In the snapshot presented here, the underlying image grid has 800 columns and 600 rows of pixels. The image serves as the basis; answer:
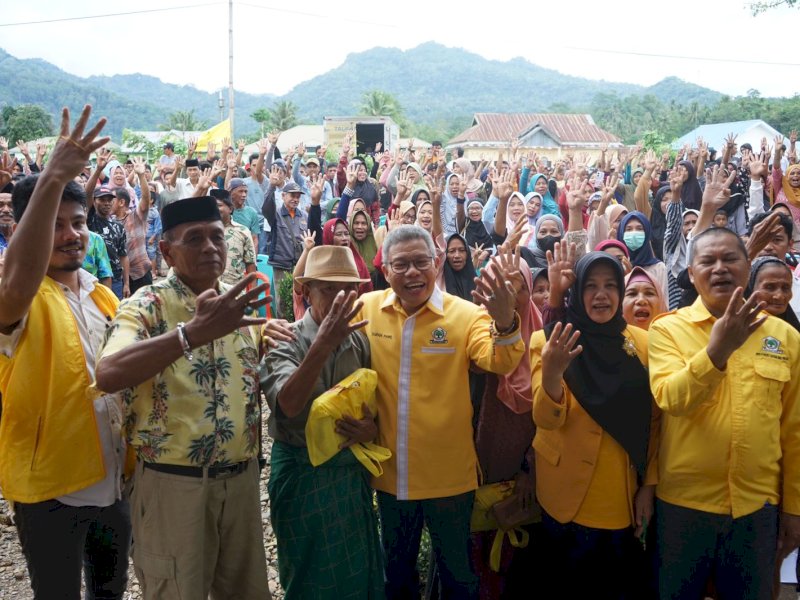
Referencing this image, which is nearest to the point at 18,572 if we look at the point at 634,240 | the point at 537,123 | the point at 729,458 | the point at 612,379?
the point at 612,379

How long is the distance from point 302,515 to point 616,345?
1.44 metres

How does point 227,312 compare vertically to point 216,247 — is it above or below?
below

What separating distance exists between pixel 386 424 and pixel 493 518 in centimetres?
68

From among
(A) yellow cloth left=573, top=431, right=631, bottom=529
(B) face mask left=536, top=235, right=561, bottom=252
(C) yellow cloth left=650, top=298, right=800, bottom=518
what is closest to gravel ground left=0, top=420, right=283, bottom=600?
(A) yellow cloth left=573, top=431, right=631, bottom=529

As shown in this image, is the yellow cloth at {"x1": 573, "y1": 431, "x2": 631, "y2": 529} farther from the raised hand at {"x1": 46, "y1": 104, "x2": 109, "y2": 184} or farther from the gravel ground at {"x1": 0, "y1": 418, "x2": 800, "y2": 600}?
the raised hand at {"x1": 46, "y1": 104, "x2": 109, "y2": 184}

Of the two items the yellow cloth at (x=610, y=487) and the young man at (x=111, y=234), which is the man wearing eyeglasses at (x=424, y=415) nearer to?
the yellow cloth at (x=610, y=487)

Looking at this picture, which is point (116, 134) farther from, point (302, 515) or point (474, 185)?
point (302, 515)

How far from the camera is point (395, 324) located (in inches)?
110

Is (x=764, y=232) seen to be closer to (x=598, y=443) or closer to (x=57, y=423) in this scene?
(x=598, y=443)

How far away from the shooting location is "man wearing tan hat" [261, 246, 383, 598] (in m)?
2.54

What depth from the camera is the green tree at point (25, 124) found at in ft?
120

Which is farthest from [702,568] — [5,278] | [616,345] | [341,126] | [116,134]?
[116,134]

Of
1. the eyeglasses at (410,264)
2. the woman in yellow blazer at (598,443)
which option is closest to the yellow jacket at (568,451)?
the woman in yellow blazer at (598,443)

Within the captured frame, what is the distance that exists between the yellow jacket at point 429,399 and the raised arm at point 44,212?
→ 1.33 metres
